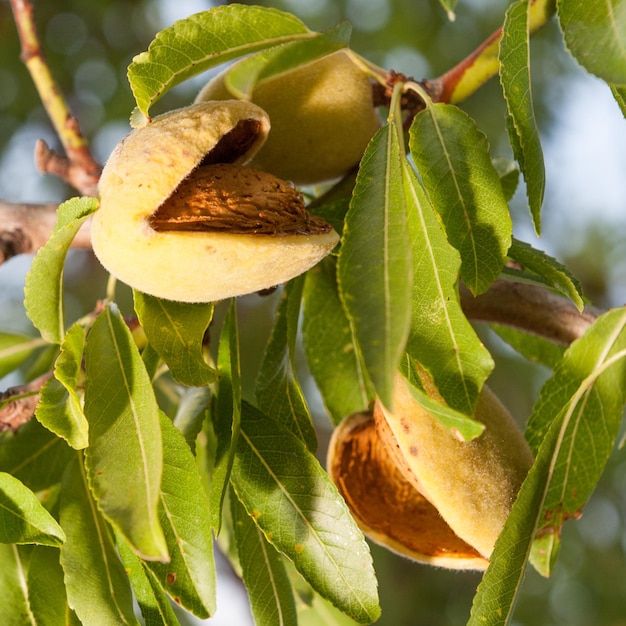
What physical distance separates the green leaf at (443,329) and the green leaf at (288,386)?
207mm

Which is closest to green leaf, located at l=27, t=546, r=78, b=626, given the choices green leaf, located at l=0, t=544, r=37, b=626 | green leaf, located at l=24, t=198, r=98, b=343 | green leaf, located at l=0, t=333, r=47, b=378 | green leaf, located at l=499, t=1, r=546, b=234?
green leaf, located at l=0, t=544, r=37, b=626

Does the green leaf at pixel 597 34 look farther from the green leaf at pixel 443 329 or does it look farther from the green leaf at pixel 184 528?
the green leaf at pixel 184 528

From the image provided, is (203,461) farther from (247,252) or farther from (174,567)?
(247,252)

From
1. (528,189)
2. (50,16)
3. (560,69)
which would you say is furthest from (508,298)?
(50,16)

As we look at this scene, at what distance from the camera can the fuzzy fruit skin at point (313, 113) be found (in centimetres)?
85

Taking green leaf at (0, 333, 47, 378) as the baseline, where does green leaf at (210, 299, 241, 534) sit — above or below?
above

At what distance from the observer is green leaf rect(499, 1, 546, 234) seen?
69 centimetres

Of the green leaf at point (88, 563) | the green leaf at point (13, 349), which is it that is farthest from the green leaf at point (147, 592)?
the green leaf at point (13, 349)

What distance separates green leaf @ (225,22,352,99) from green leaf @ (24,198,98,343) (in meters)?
0.18

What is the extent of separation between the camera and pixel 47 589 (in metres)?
0.79

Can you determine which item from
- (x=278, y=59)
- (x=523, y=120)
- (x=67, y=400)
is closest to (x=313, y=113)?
(x=278, y=59)

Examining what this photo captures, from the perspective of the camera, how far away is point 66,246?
0.69 metres

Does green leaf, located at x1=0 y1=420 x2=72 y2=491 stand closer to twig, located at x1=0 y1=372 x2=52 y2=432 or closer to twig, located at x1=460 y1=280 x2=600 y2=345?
twig, located at x1=0 y1=372 x2=52 y2=432

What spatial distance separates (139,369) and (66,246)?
13 centimetres
